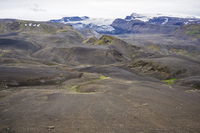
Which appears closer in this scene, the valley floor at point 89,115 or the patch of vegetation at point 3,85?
the valley floor at point 89,115

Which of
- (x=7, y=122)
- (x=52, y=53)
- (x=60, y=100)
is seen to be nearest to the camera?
(x=7, y=122)

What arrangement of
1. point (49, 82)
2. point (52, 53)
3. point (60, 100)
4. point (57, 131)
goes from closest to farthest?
point (57, 131) → point (60, 100) → point (49, 82) → point (52, 53)

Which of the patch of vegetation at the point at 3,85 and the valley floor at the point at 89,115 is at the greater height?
the valley floor at the point at 89,115

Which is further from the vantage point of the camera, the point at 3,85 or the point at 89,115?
the point at 3,85

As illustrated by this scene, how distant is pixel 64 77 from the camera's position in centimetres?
4197

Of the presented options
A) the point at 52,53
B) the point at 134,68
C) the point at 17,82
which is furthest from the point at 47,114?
the point at 52,53

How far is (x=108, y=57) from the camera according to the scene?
328 ft

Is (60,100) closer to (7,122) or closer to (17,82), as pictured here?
(7,122)

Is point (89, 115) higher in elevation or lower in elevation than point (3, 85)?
higher

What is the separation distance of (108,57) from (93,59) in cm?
1077

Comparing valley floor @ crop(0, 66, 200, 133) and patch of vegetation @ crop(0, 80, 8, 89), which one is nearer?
valley floor @ crop(0, 66, 200, 133)

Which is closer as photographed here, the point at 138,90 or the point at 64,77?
the point at 138,90

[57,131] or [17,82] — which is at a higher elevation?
[57,131]

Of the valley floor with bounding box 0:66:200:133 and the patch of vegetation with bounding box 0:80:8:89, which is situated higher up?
the valley floor with bounding box 0:66:200:133
